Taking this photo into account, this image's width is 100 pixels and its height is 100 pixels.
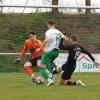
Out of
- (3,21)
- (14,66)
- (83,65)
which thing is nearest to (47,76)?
(83,65)

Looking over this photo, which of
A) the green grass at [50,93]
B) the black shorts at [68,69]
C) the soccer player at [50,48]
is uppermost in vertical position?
the soccer player at [50,48]

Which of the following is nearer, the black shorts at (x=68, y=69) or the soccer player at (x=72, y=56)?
the soccer player at (x=72, y=56)

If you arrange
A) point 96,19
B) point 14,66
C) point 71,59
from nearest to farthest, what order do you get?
point 71,59, point 14,66, point 96,19

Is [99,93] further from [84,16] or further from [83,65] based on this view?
[84,16]

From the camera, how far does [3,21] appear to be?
27.6m

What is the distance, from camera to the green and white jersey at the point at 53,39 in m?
16.1

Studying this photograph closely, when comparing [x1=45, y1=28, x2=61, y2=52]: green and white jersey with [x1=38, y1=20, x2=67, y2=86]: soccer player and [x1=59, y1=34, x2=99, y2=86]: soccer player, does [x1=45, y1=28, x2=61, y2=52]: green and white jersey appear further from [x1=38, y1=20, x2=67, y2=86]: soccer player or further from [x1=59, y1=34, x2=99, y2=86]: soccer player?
[x1=59, y1=34, x2=99, y2=86]: soccer player

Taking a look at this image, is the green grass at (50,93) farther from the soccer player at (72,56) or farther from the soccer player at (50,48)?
the soccer player at (50,48)

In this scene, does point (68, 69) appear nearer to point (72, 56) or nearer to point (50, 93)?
point (72, 56)

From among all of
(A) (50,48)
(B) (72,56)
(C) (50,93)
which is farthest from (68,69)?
(C) (50,93)

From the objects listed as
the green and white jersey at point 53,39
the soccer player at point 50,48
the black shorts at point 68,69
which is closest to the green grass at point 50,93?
the black shorts at point 68,69

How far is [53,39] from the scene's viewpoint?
1614cm

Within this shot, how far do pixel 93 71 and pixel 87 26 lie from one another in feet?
11.7

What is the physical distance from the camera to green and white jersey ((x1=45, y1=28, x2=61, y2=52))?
52.7ft
